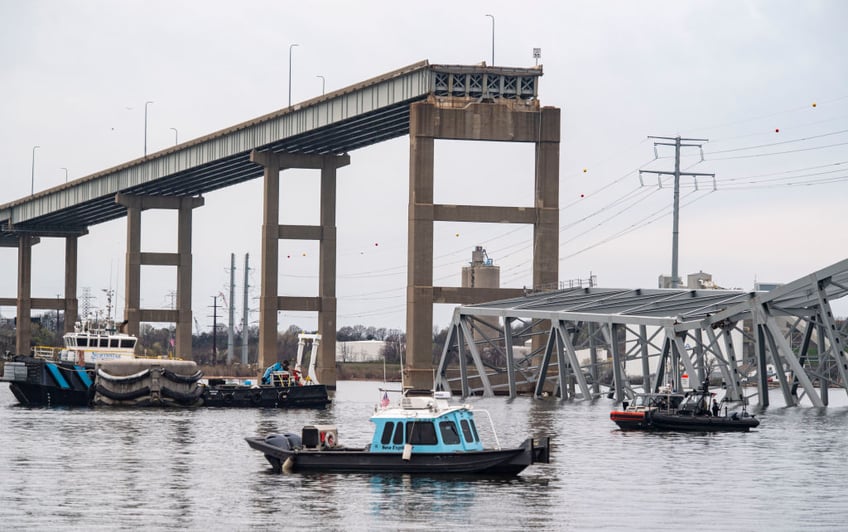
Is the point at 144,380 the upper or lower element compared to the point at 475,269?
lower

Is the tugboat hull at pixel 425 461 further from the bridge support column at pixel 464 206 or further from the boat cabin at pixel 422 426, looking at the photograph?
the bridge support column at pixel 464 206

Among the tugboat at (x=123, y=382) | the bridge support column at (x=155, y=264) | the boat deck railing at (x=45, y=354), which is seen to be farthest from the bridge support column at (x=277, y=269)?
the tugboat at (x=123, y=382)

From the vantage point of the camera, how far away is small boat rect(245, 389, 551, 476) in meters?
48.3

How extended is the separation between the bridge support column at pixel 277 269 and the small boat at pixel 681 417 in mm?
65711

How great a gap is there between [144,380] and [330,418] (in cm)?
1518

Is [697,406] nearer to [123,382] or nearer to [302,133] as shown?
[123,382]

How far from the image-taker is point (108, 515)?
41.7 m

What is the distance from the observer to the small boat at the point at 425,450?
158ft

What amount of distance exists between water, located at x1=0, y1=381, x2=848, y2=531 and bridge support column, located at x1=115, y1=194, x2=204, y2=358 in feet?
300

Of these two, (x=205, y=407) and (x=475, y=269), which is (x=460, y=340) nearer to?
(x=205, y=407)

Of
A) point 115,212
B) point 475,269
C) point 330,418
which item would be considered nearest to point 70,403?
point 330,418

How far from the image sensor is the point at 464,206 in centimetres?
12538

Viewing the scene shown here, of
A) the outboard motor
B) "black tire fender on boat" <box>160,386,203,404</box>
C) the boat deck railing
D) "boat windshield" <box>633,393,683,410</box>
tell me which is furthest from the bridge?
the outboard motor

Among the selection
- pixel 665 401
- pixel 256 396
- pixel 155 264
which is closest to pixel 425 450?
pixel 665 401
